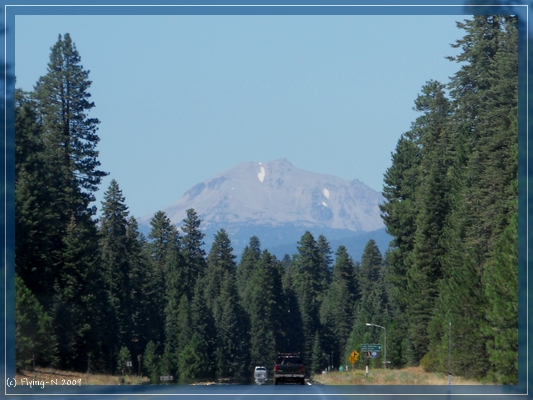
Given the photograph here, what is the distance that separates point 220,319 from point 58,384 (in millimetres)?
91584

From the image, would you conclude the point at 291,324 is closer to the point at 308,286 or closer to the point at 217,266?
the point at 308,286

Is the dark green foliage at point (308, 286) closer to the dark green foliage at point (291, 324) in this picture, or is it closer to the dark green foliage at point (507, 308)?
the dark green foliage at point (291, 324)

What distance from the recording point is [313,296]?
163 m

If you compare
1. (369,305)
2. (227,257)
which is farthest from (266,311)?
(369,305)

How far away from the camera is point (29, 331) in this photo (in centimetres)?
4425

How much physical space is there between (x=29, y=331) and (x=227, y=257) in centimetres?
8698

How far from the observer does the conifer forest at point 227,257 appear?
155 ft

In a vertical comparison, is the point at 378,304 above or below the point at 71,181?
below

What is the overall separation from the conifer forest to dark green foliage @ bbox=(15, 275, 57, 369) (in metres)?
0.17

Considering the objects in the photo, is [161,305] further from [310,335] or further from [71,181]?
[310,335]

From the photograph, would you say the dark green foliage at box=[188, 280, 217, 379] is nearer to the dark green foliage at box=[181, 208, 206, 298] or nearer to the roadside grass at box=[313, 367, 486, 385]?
the dark green foliage at box=[181, 208, 206, 298]

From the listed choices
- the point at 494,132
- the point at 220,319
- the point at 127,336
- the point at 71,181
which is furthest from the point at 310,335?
the point at 494,132

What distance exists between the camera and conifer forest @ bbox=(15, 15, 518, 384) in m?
47.2

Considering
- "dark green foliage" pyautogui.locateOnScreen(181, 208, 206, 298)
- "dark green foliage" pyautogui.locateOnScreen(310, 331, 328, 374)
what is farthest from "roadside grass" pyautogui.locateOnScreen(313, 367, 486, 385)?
"dark green foliage" pyautogui.locateOnScreen(310, 331, 328, 374)
